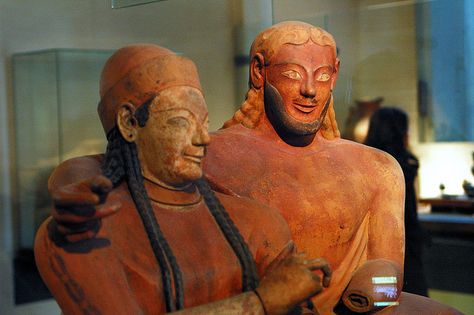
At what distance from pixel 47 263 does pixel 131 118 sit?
0.43 m

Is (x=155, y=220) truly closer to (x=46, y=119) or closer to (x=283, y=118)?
(x=283, y=118)

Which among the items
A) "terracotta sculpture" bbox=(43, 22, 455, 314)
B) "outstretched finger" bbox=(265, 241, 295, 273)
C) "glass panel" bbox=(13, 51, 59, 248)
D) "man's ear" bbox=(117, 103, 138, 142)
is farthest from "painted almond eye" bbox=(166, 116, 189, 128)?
"glass panel" bbox=(13, 51, 59, 248)

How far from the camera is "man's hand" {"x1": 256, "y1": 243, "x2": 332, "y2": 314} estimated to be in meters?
2.24

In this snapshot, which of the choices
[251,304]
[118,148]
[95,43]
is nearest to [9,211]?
[95,43]

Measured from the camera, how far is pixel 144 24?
3857 millimetres

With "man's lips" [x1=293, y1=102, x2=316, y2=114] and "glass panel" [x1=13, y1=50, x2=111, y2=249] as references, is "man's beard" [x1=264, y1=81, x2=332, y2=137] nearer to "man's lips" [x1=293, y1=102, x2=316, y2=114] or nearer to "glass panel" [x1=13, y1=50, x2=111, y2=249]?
"man's lips" [x1=293, y1=102, x2=316, y2=114]

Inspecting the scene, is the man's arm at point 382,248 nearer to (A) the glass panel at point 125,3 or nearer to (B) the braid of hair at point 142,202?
(B) the braid of hair at point 142,202

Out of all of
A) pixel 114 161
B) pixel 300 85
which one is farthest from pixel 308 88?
pixel 114 161

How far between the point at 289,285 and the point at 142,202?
0.42m

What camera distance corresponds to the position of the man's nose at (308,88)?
2887 millimetres

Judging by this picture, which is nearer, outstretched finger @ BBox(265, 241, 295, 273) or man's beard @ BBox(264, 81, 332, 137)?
outstretched finger @ BBox(265, 241, 295, 273)

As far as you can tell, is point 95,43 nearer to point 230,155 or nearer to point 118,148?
point 230,155

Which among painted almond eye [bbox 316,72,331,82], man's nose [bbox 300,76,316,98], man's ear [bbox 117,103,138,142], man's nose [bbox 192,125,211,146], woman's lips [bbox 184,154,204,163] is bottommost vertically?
woman's lips [bbox 184,154,204,163]

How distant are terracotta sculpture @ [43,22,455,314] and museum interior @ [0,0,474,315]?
796 millimetres
